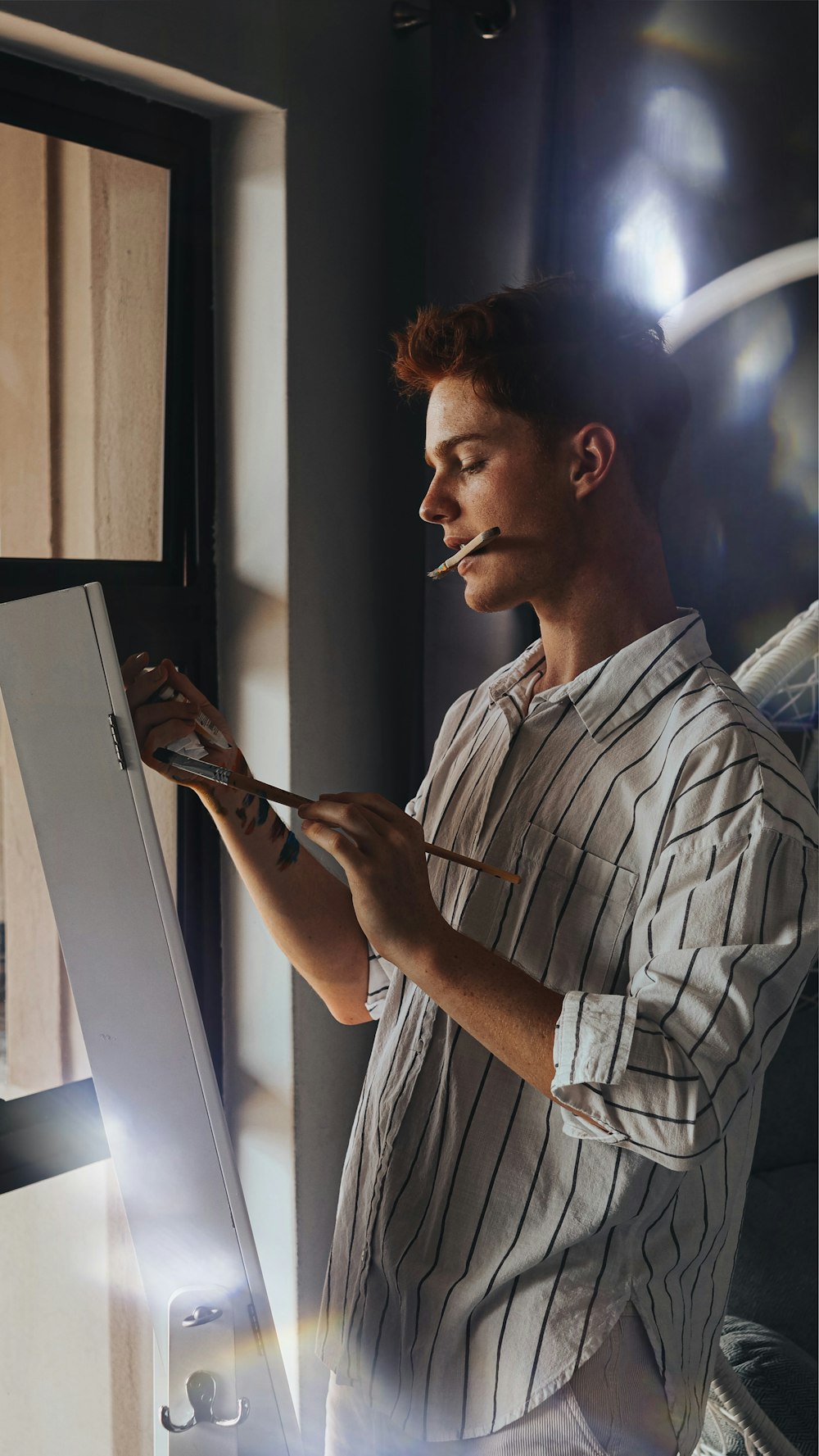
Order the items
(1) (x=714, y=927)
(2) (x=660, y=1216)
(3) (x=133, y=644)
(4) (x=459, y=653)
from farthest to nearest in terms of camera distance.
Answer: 1. (4) (x=459, y=653)
2. (3) (x=133, y=644)
3. (2) (x=660, y=1216)
4. (1) (x=714, y=927)

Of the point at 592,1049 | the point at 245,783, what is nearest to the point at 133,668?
the point at 245,783

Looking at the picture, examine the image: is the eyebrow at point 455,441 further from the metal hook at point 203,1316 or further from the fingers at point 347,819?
the metal hook at point 203,1316

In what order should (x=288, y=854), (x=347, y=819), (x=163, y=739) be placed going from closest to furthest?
(x=347, y=819), (x=163, y=739), (x=288, y=854)

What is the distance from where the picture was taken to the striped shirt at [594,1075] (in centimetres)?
75

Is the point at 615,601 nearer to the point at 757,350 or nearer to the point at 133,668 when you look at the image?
the point at 133,668

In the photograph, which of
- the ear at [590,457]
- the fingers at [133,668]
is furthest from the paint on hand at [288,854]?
the ear at [590,457]

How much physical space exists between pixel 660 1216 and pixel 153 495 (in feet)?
3.83

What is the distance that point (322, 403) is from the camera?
5.26 ft

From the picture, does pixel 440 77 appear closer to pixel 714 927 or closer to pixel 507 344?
pixel 507 344

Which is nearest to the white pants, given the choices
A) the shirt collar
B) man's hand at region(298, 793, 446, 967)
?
man's hand at region(298, 793, 446, 967)

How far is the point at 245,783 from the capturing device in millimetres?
901

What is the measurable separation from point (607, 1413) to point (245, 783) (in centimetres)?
57

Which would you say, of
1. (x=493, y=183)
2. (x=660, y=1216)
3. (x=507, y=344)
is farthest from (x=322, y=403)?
(x=660, y=1216)

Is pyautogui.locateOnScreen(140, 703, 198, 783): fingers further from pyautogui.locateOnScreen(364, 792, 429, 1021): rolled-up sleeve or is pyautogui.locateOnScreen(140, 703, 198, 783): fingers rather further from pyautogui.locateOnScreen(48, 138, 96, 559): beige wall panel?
pyautogui.locateOnScreen(48, 138, 96, 559): beige wall panel
